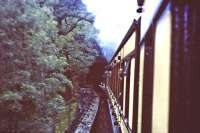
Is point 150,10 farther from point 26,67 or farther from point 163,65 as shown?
point 26,67

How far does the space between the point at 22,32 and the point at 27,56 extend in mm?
1035

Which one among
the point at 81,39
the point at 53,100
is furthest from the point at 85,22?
the point at 53,100

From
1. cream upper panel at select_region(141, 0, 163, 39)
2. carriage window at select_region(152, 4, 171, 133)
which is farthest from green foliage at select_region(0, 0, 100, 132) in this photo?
carriage window at select_region(152, 4, 171, 133)

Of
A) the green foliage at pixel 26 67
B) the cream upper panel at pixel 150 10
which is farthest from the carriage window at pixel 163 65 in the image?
the green foliage at pixel 26 67

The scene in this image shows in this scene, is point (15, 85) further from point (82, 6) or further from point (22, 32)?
point (82, 6)

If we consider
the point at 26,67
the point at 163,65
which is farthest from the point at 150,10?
the point at 26,67

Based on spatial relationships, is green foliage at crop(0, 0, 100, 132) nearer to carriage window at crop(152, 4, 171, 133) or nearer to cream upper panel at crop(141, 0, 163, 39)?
cream upper panel at crop(141, 0, 163, 39)

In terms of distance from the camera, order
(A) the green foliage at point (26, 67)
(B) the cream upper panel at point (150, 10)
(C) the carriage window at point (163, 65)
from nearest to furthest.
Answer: (C) the carriage window at point (163, 65), (B) the cream upper panel at point (150, 10), (A) the green foliage at point (26, 67)

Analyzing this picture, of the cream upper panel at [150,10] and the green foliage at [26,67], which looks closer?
the cream upper panel at [150,10]

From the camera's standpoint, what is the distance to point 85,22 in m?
25.2

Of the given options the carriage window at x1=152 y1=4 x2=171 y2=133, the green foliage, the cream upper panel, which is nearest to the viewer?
the carriage window at x1=152 y1=4 x2=171 y2=133

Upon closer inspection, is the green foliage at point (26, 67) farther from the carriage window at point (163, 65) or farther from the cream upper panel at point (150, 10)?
the carriage window at point (163, 65)

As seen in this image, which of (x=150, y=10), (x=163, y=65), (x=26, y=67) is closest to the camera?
(x=163, y=65)

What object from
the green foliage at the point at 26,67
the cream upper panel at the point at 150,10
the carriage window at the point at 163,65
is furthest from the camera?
the green foliage at the point at 26,67
